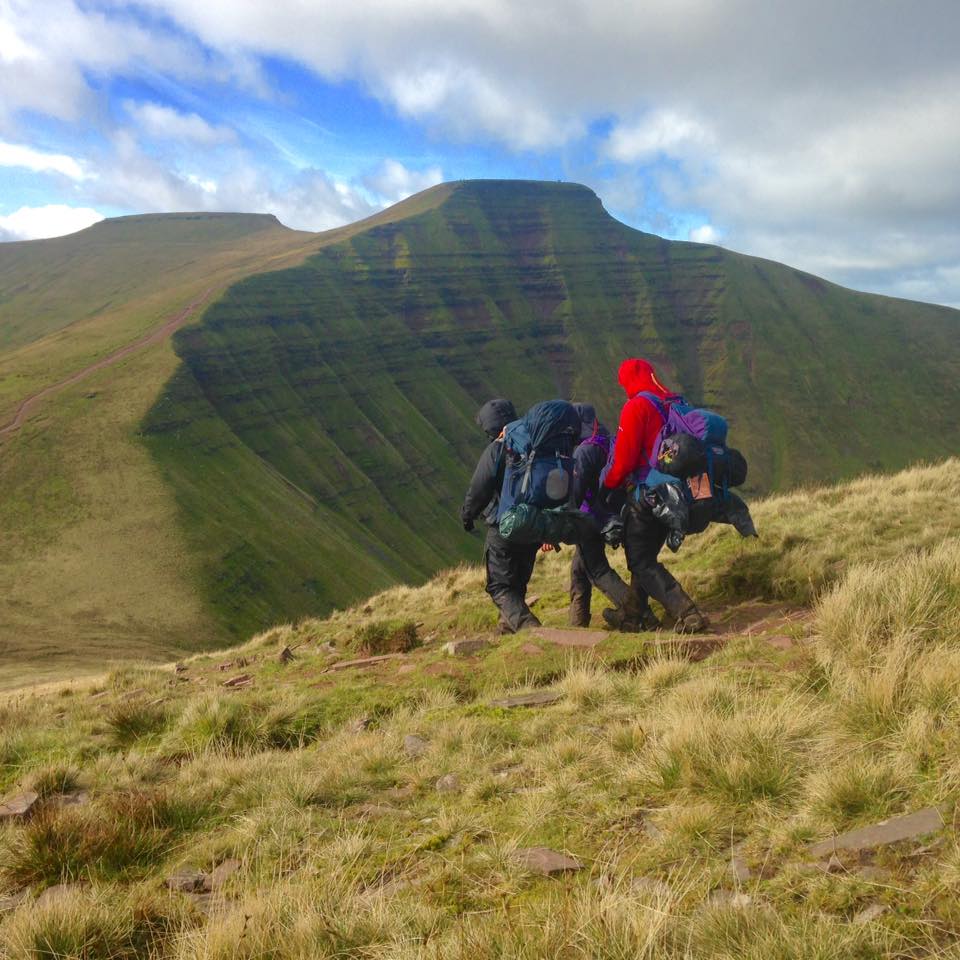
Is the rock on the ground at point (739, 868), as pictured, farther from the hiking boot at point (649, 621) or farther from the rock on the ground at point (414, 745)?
the hiking boot at point (649, 621)

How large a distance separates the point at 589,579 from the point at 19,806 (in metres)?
5.64

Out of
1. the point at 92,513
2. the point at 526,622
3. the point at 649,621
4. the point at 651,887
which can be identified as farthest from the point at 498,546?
the point at 92,513

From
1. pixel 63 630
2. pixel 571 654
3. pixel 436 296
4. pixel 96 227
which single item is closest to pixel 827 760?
pixel 571 654

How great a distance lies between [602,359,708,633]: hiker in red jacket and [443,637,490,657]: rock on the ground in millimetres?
1445

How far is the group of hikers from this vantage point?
7.15 m

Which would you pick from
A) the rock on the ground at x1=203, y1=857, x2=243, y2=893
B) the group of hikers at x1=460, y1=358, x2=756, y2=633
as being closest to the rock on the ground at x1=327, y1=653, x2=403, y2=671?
the group of hikers at x1=460, y1=358, x2=756, y2=633

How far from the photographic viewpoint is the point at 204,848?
362 cm

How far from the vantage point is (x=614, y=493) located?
26.2 ft

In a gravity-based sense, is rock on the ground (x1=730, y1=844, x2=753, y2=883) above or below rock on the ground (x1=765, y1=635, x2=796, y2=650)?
below

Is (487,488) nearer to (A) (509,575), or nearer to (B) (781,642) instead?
(A) (509,575)

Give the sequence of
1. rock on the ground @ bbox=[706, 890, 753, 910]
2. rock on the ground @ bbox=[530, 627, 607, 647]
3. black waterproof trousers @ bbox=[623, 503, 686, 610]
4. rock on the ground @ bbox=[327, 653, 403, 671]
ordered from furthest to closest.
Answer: rock on the ground @ bbox=[327, 653, 403, 671] < black waterproof trousers @ bbox=[623, 503, 686, 610] < rock on the ground @ bbox=[530, 627, 607, 647] < rock on the ground @ bbox=[706, 890, 753, 910]

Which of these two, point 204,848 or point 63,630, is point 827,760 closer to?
point 204,848

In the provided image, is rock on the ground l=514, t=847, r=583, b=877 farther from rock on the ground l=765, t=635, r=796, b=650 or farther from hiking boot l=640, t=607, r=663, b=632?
hiking boot l=640, t=607, r=663, b=632

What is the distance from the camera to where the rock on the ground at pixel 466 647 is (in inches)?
281
